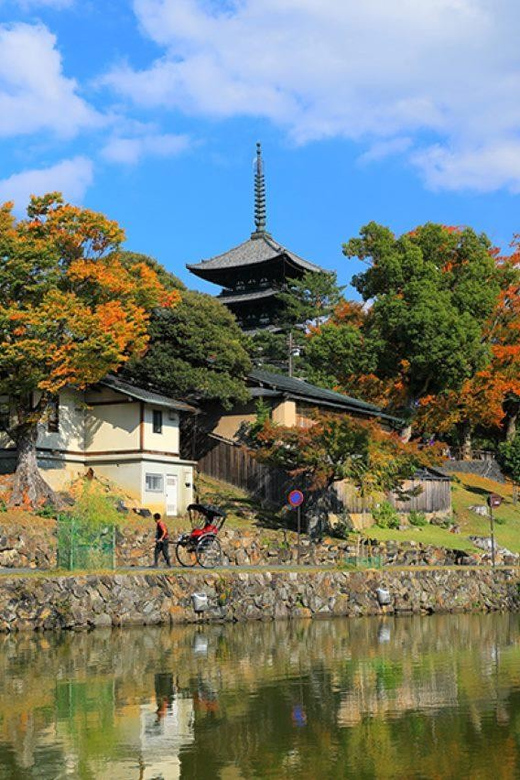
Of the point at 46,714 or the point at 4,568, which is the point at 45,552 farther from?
the point at 46,714

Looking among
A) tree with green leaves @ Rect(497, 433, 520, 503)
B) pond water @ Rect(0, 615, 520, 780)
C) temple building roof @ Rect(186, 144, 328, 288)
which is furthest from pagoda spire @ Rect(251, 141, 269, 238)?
pond water @ Rect(0, 615, 520, 780)

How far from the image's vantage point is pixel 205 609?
2531cm

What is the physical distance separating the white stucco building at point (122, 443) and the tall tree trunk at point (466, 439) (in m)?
28.8

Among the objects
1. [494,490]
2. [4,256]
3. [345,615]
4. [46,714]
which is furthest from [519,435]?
[46,714]

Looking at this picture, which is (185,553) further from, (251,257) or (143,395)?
(251,257)

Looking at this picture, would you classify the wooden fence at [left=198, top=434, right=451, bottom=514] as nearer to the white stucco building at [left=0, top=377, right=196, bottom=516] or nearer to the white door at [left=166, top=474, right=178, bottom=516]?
the white stucco building at [left=0, top=377, right=196, bottom=516]

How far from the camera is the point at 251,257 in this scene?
238ft

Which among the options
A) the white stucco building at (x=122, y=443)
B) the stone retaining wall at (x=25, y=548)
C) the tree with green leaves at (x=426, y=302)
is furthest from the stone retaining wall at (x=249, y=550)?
the tree with green leaves at (x=426, y=302)

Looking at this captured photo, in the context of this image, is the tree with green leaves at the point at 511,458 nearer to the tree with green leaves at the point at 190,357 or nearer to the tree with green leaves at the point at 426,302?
the tree with green leaves at the point at 426,302

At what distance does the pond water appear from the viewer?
1046 centimetres

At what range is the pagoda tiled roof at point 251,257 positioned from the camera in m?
70.8

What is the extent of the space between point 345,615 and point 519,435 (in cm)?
3578

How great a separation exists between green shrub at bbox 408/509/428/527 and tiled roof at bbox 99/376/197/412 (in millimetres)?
11366

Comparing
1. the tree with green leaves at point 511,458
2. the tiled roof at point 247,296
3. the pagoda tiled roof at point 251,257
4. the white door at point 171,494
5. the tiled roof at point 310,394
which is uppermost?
the pagoda tiled roof at point 251,257
